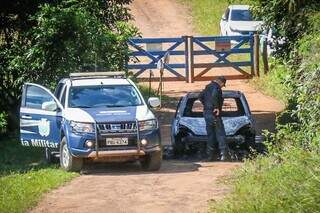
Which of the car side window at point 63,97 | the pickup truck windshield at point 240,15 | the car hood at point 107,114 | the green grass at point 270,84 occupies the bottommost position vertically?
the green grass at point 270,84

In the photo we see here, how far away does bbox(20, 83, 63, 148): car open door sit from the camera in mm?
15133

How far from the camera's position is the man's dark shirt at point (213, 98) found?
16.0m

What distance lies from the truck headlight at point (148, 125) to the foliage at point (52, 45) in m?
5.33

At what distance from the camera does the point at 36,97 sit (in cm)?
1585

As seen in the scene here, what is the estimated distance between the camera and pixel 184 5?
48.9 meters

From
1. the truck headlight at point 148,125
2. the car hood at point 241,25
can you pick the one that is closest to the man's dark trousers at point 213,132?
the truck headlight at point 148,125

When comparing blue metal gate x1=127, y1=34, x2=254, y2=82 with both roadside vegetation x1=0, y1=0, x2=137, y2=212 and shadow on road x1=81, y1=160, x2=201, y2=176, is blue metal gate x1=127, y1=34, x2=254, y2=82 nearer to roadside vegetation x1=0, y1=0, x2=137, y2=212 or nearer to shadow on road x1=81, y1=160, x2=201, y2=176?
roadside vegetation x1=0, y1=0, x2=137, y2=212

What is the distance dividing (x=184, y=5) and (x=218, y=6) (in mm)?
2150

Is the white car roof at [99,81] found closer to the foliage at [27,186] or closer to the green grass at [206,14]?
the foliage at [27,186]

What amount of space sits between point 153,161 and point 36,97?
298 cm

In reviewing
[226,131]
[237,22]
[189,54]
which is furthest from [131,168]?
[237,22]

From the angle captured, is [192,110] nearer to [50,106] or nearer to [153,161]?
[153,161]

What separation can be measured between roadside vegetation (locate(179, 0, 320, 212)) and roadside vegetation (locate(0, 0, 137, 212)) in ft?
13.6

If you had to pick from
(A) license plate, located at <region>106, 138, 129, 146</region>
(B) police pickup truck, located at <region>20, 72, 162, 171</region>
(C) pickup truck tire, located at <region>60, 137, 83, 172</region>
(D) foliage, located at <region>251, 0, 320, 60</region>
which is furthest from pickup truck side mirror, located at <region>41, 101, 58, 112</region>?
(D) foliage, located at <region>251, 0, 320, 60</region>
